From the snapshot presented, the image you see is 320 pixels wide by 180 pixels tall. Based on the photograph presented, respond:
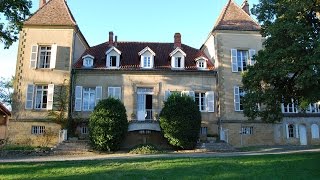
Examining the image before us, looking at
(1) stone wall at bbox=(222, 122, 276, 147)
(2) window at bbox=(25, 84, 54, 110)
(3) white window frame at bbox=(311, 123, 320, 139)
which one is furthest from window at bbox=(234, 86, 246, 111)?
(2) window at bbox=(25, 84, 54, 110)

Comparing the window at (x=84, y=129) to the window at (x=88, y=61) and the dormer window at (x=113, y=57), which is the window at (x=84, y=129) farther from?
the dormer window at (x=113, y=57)

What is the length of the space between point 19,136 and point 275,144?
17755mm

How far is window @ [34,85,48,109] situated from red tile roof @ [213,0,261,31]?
43.2 feet

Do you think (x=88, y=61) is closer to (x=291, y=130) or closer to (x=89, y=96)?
(x=89, y=96)

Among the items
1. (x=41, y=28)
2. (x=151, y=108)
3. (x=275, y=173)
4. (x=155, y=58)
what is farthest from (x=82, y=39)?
(x=275, y=173)

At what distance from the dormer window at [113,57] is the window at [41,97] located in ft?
15.9

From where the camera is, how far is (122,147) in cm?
2500

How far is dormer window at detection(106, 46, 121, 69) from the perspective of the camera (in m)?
27.2

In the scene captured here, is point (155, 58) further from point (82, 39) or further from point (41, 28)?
point (41, 28)

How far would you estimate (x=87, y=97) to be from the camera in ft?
87.0

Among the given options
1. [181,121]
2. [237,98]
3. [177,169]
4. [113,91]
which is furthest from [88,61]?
[177,169]

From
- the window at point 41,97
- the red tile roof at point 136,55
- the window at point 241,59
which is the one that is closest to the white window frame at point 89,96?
the red tile roof at point 136,55

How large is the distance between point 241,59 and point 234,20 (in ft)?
10.6

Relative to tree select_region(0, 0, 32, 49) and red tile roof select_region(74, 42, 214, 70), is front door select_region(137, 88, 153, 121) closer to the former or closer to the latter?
red tile roof select_region(74, 42, 214, 70)
